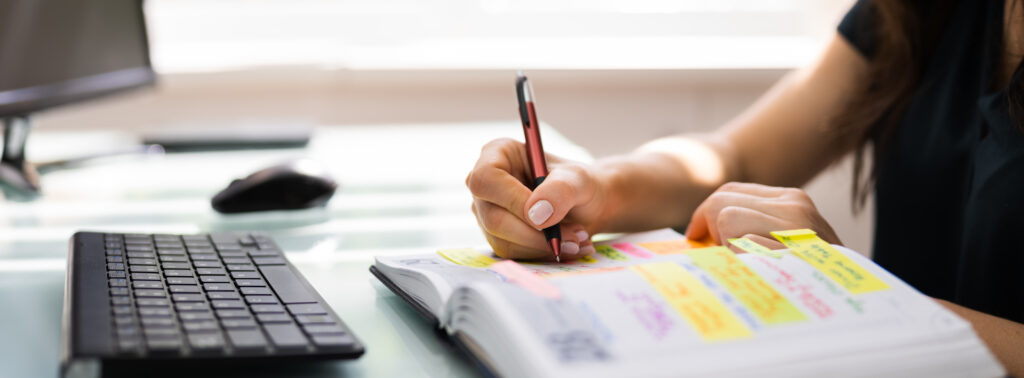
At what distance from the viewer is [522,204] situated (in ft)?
2.08

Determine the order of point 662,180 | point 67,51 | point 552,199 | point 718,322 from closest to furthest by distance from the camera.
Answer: point 718,322 < point 552,199 < point 662,180 < point 67,51

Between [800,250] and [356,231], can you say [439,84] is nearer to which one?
[356,231]

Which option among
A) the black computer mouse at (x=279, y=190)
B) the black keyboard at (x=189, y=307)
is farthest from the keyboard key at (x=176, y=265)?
the black computer mouse at (x=279, y=190)

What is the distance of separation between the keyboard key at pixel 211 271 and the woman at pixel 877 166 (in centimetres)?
19

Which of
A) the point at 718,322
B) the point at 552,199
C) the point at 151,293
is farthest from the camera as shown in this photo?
the point at 552,199

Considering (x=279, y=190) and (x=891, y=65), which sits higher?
(x=891, y=65)

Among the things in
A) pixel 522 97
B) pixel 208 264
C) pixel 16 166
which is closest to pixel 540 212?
pixel 522 97

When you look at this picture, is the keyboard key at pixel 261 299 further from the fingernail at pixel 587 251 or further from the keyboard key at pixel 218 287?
the fingernail at pixel 587 251

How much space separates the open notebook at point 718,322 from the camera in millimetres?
387

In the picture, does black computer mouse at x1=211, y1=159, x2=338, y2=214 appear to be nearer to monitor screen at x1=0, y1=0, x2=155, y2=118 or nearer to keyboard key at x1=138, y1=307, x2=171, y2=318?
monitor screen at x1=0, y1=0, x2=155, y2=118

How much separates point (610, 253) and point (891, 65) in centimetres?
51

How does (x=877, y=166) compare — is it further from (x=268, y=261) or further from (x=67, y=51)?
(x=67, y=51)

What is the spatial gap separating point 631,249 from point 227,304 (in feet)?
1.05

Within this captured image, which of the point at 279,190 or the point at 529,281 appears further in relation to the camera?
the point at 279,190
